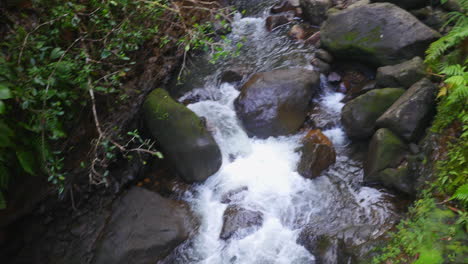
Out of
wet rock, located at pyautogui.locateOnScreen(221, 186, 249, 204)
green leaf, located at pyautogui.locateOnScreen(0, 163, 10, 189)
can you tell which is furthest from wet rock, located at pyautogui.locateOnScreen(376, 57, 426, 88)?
green leaf, located at pyautogui.locateOnScreen(0, 163, 10, 189)

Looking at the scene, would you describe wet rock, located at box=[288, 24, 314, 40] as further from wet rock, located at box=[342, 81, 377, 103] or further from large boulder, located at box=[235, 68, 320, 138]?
wet rock, located at box=[342, 81, 377, 103]

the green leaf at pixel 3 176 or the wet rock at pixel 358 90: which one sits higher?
the green leaf at pixel 3 176

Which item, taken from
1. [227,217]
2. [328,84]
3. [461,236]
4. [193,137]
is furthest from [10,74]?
[328,84]

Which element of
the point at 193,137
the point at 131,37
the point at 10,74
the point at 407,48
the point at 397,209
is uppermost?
the point at 10,74

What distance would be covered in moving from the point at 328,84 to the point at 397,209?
3.26 meters

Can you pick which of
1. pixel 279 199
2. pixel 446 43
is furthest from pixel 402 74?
pixel 279 199

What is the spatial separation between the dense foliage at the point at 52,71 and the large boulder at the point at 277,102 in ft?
8.24

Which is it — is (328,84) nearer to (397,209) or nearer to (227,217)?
(397,209)

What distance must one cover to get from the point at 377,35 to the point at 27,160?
6.46m

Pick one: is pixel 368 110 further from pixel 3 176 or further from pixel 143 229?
pixel 3 176

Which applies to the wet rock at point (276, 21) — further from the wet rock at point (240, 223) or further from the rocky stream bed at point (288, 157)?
the wet rock at point (240, 223)

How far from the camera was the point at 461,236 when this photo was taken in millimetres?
2684

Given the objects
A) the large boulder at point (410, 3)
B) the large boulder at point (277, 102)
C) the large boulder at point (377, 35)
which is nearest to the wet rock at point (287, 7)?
the large boulder at point (377, 35)

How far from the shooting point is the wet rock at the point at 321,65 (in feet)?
22.5
